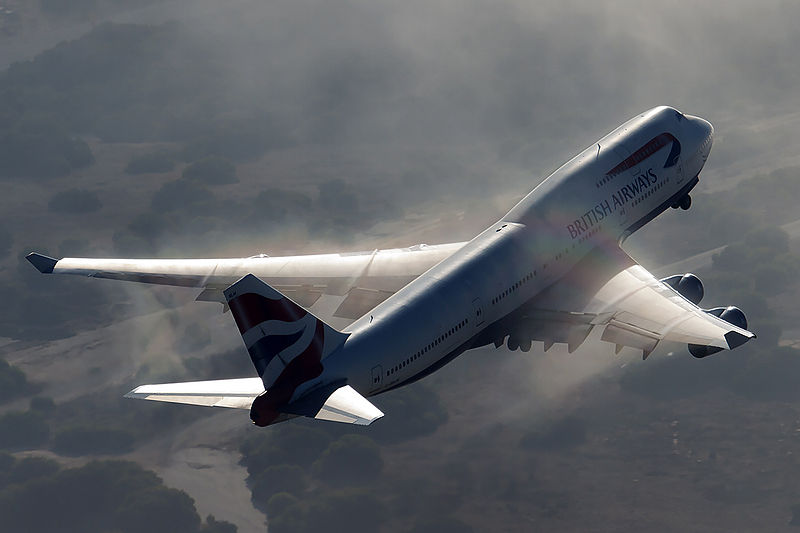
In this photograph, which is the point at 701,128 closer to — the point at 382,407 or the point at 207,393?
the point at 207,393

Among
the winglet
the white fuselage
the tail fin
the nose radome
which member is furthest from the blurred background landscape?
the tail fin

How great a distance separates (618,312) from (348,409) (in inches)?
→ 739

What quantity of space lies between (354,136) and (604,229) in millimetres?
139004

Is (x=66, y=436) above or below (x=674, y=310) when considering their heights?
above

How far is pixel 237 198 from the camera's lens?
16925cm

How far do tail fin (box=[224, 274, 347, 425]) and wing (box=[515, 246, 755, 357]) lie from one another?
48.7 feet

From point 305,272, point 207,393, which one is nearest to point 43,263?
point 305,272

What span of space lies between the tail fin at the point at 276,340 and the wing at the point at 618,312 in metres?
14.9

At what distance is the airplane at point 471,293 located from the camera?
43.2 meters

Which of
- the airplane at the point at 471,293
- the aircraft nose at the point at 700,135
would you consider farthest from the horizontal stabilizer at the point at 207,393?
the aircraft nose at the point at 700,135

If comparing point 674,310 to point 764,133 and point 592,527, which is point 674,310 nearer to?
point 592,527

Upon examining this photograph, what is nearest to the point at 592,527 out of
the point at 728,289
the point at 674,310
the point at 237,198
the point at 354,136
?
the point at 728,289

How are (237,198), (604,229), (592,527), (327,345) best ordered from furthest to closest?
(237,198)
(592,527)
(604,229)
(327,345)

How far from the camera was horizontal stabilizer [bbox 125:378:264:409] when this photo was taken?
40531mm
